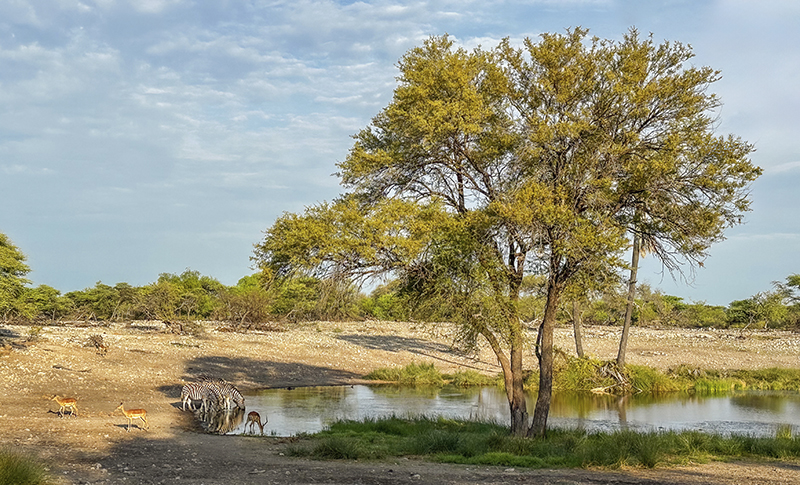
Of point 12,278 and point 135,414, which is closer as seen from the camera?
point 135,414

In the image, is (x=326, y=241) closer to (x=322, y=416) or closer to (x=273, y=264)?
(x=273, y=264)

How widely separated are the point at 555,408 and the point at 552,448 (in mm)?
11223

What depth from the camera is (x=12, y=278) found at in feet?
81.8

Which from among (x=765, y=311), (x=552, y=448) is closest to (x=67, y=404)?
(x=552, y=448)

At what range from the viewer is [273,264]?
1625 cm

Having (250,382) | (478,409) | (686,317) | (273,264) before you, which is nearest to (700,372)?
(478,409)

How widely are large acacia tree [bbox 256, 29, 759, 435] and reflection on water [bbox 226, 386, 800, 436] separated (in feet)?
18.3

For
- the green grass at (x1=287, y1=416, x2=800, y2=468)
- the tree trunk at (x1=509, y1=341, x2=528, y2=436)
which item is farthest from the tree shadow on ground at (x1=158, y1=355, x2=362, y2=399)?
the tree trunk at (x1=509, y1=341, x2=528, y2=436)

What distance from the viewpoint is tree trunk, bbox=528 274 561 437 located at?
54.1ft

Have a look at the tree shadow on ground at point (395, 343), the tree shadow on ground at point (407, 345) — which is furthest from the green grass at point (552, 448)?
the tree shadow on ground at point (395, 343)

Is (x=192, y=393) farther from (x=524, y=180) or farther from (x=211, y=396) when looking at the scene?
(x=524, y=180)

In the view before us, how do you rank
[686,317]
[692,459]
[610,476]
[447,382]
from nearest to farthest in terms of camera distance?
[610,476] → [692,459] → [447,382] → [686,317]

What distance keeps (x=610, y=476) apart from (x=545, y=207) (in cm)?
546

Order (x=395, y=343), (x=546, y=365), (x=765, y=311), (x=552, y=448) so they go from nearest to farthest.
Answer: (x=552, y=448) < (x=546, y=365) < (x=395, y=343) < (x=765, y=311)
